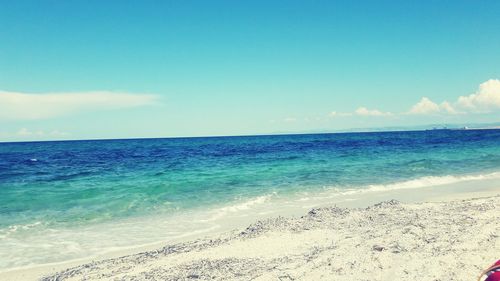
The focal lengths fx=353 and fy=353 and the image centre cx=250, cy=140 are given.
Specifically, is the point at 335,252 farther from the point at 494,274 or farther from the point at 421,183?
the point at 421,183

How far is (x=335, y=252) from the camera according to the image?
6734 millimetres

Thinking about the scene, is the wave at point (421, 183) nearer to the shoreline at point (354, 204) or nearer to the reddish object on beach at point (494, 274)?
the shoreline at point (354, 204)

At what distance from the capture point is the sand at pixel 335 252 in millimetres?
5829

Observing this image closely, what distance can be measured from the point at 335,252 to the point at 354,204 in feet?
21.3

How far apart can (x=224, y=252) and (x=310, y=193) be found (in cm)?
889

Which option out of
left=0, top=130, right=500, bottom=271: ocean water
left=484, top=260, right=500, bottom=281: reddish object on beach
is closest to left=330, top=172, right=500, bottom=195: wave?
left=0, top=130, right=500, bottom=271: ocean water

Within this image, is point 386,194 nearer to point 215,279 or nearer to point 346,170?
point 346,170

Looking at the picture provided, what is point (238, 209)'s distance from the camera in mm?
13016

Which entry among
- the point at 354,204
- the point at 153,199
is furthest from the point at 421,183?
the point at 153,199

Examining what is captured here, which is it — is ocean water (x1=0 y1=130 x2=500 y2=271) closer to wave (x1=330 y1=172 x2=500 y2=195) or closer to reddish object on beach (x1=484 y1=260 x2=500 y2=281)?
wave (x1=330 y1=172 x2=500 y2=195)

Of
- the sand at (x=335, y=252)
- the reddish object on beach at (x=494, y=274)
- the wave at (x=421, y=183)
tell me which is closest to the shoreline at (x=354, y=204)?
the sand at (x=335, y=252)

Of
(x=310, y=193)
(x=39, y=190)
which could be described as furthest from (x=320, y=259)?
(x=39, y=190)

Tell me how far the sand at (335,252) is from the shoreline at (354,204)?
385 mm

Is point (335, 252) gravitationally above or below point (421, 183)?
above
